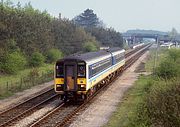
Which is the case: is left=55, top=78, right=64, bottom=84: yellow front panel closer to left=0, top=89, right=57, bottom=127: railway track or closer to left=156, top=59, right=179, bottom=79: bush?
left=0, top=89, right=57, bottom=127: railway track

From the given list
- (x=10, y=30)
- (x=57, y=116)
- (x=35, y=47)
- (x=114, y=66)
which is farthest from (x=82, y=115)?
(x=35, y=47)

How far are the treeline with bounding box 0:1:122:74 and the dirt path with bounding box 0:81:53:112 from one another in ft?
34.4

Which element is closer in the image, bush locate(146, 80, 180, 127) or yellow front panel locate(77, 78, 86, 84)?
bush locate(146, 80, 180, 127)

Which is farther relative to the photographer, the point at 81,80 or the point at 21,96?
the point at 21,96

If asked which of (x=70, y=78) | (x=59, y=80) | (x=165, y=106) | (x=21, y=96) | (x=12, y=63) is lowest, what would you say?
(x=21, y=96)

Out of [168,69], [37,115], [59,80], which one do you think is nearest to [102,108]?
[59,80]

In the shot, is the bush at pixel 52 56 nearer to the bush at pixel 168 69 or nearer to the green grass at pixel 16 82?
the green grass at pixel 16 82

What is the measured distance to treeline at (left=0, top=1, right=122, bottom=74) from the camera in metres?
47.7

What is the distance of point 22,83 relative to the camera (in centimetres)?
3625

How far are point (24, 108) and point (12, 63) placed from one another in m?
21.3

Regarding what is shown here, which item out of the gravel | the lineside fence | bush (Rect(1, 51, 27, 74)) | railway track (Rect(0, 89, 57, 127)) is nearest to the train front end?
the gravel

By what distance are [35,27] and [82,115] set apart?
133 ft

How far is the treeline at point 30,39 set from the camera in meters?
47.7

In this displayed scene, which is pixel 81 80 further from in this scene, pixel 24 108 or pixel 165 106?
pixel 165 106
